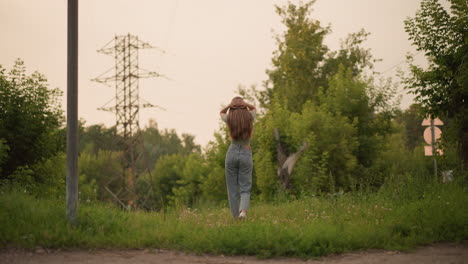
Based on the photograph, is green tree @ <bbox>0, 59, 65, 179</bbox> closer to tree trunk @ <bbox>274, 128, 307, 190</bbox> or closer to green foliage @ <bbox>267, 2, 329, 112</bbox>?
tree trunk @ <bbox>274, 128, 307, 190</bbox>

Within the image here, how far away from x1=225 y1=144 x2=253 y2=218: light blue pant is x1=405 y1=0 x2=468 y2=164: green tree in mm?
8162

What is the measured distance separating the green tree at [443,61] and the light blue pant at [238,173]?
8.16 meters

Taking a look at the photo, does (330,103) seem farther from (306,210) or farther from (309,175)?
(306,210)

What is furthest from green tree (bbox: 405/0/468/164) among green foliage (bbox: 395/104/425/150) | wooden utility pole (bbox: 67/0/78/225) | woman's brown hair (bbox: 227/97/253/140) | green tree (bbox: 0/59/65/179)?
green foliage (bbox: 395/104/425/150)

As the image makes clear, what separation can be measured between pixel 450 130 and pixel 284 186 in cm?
599

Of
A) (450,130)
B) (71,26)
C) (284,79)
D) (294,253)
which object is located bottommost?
(294,253)

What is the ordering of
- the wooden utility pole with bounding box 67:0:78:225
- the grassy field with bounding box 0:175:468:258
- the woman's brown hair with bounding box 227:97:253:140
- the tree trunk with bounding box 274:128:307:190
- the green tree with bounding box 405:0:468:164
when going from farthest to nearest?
the tree trunk with bounding box 274:128:307:190 < the green tree with bounding box 405:0:468:164 < the woman's brown hair with bounding box 227:97:253:140 < the wooden utility pole with bounding box 67:0:78:225 < the grassy field with bounding box 0:175:468:258

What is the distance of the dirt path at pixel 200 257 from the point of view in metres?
5.30

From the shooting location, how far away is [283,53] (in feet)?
116

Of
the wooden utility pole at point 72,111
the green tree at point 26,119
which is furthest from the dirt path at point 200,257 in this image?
the green tree at point 26,119

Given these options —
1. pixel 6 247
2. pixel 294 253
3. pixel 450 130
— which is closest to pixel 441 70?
pixel 450 130

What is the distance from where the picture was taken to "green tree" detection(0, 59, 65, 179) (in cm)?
1841

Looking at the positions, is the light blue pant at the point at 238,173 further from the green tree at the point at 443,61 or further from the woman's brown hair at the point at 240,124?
the green tree at the point at 443,61

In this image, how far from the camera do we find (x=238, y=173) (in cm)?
805
